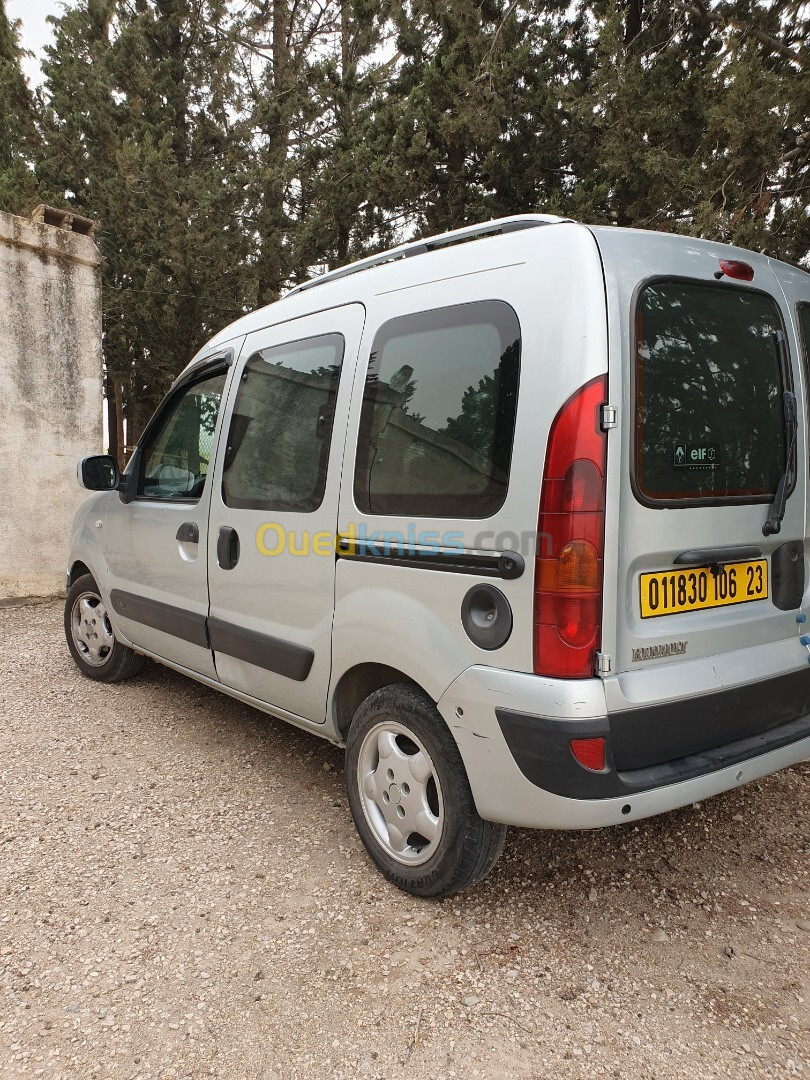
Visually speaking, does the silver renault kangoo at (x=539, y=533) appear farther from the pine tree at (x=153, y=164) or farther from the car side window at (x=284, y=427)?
the pine tree at (x=153, y=164)

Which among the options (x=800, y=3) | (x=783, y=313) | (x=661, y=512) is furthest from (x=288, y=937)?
(x=800, y=3)

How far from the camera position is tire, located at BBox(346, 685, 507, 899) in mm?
2244

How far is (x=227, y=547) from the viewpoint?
124 inches

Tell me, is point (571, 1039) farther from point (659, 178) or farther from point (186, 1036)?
point (659, 178)

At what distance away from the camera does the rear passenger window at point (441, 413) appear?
2107mm

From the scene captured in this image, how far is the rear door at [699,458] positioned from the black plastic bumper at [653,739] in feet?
0.28

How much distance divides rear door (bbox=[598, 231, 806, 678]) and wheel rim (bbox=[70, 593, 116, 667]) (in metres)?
3.38

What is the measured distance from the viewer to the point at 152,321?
10539 millimetres

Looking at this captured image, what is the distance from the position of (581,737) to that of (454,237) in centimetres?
161

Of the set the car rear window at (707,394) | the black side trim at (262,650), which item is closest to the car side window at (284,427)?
the black side trim at (262,650)

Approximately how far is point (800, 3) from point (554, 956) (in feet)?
23.8

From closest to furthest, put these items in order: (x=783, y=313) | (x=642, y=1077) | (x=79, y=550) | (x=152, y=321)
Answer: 1. (x=642, y=1077)
2. (x=783, y=313)
3. (x=79, y=550)
4. (x=152, y=321)

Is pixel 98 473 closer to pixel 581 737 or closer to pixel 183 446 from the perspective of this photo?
pixel 183 446

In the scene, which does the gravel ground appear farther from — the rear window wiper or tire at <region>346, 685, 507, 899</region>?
the rear window wiper
